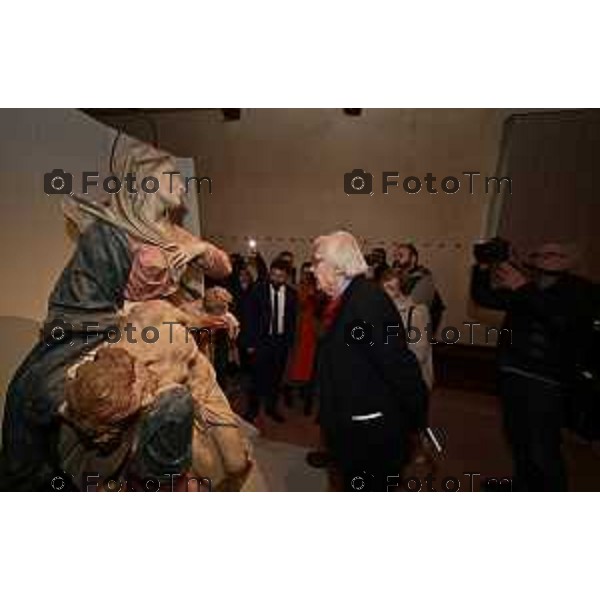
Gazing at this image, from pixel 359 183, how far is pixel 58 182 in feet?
3.07

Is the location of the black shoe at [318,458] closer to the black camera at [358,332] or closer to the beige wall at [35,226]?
the black camera at [358,332]

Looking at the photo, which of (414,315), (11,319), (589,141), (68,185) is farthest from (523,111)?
(11,319)

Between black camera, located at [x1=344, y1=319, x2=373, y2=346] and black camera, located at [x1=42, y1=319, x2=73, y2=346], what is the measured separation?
2.78 ft

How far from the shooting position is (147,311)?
1624mm

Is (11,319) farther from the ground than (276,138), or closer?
closer

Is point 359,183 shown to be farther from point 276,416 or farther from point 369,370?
point 276,416

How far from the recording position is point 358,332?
1625 millimetres

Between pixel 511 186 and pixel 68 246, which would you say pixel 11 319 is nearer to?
pixel 68 246

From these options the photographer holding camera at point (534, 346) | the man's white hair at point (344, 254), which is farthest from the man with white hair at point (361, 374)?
the photographer holding camera at point (534, 346)

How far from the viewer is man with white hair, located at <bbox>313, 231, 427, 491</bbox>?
5.31 ft

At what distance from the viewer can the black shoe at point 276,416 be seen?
171 centimetres

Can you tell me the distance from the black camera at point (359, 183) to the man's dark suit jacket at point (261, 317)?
0.37 m
